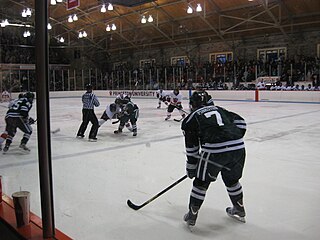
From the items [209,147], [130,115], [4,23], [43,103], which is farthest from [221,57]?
[43,103]

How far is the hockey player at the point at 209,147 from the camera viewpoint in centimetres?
199

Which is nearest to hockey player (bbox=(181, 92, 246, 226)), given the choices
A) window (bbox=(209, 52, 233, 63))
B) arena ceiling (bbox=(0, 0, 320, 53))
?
arena ceiling (bbox=(0, 0, 320, 53))

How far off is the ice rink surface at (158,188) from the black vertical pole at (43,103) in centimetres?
19

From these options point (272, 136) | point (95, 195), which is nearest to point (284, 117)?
point (272, 136)

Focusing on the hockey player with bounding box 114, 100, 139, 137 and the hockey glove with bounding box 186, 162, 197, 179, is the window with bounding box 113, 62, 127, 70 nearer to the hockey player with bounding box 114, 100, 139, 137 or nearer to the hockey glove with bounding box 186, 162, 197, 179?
the hockey player with bounding box 114, 100, 139, 137

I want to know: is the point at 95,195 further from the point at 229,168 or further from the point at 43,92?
the point at 43,92

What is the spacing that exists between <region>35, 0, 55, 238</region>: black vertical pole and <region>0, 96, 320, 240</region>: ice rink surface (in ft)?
0.64

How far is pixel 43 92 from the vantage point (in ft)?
4.90

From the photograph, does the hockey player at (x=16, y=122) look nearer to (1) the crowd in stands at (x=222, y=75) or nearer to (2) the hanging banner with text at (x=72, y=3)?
(2) the hanging banner with text at (x=72, y=3)

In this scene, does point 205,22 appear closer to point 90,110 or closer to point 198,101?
point 90,110

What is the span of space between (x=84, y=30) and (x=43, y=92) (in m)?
5.91

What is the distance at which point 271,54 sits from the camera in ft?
55.2

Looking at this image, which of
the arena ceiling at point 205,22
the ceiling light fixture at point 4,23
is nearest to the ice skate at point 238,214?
the ceiling light fixture at point 4,23

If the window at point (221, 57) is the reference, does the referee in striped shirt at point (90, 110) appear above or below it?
below
